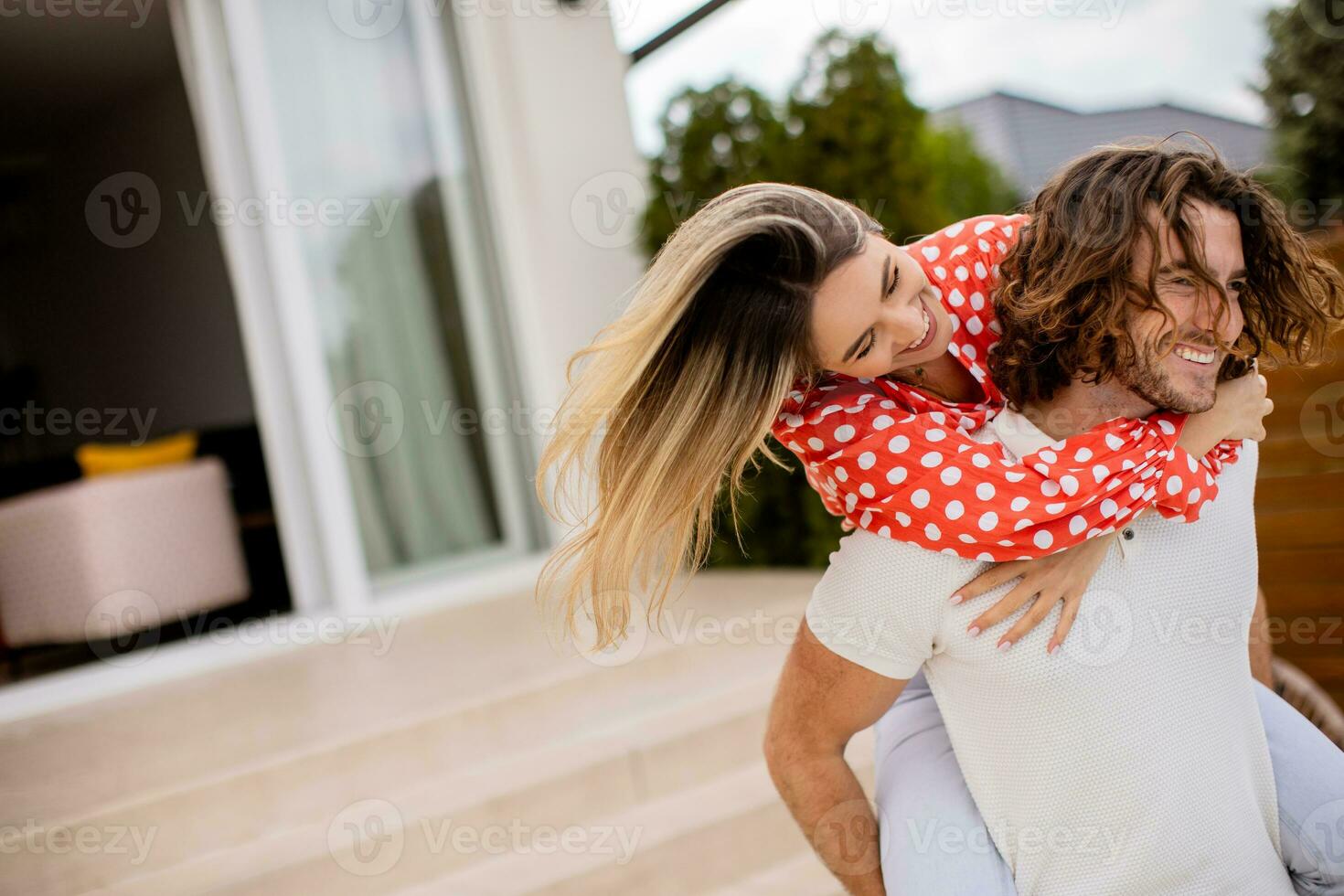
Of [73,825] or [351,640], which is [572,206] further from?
[73,825]

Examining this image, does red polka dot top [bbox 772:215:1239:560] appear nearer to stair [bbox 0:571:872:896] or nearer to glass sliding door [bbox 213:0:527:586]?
stair [bbox 0:571:872:896]

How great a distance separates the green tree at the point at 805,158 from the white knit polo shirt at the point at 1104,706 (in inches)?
115

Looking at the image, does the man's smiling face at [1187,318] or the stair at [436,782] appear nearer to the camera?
the man's smiling face at [1187,318]

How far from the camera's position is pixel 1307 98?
3.87 m

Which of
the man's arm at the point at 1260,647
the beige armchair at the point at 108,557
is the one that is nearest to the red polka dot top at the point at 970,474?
the man's arm at the point at 1260,647

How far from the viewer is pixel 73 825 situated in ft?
8.36

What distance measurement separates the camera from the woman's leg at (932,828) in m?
1.24

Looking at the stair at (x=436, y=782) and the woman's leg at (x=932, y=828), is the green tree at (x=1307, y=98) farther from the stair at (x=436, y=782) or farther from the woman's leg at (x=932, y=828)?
the woman's leg at (x=932, y=828)

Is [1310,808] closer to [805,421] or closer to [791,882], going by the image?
[805,421]

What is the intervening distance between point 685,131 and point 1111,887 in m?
4.35

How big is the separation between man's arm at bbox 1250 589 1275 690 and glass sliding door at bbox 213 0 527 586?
11.8ft

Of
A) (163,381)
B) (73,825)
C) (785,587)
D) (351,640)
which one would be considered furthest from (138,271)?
(73,825)

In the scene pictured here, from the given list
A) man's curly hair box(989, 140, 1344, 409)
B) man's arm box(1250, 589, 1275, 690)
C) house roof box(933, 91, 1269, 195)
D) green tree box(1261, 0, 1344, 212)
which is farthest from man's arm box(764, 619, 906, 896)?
house roof box(933, 91, 1269, 195)

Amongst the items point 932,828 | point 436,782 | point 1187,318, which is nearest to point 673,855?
Result: point 436,782
